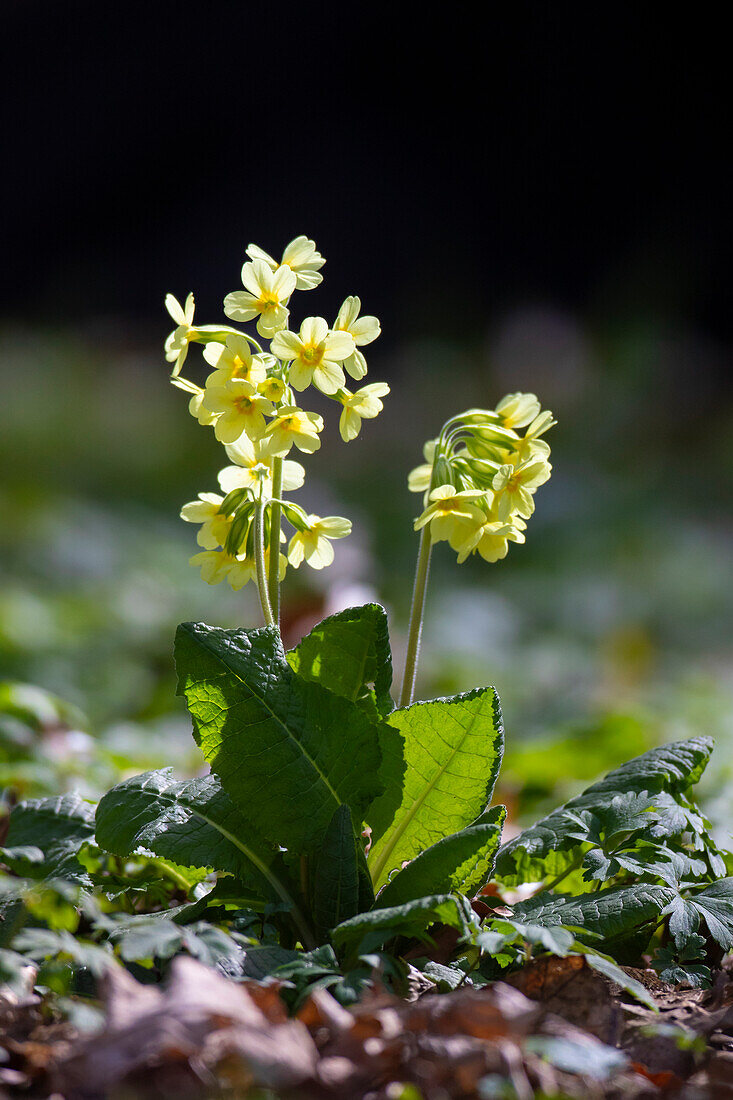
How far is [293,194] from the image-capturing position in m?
9.20

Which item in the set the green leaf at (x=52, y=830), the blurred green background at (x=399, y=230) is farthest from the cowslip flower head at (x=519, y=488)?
the blurred green background at (x=399, y=230)

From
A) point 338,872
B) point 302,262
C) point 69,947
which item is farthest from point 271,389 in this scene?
point 69,947

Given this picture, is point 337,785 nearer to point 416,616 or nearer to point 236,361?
point 416,616

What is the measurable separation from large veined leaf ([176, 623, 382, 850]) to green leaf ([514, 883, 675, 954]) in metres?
0.35

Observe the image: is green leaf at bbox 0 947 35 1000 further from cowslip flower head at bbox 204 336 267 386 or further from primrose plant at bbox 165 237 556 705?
cowslip flower head at bbox 204 336 267 386

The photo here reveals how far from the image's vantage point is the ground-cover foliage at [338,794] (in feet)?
5.17

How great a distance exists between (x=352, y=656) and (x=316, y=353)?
51cm

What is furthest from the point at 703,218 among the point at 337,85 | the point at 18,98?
the point at 18,98

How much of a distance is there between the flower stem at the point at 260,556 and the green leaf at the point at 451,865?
1.55ft

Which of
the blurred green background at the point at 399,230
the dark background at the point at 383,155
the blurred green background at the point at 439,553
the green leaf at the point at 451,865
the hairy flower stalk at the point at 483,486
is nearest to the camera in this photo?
the green leaf at the point at 451,865

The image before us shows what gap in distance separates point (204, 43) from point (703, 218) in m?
4.78

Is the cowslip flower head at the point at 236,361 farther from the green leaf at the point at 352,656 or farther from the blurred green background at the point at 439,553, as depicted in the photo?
the blurred green background at the point at 439,553

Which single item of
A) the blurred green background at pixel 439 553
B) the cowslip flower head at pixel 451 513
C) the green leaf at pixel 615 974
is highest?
the blurred green background at pixel 439 553

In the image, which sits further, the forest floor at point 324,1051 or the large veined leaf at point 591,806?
the large veined leaf at point 591,806
